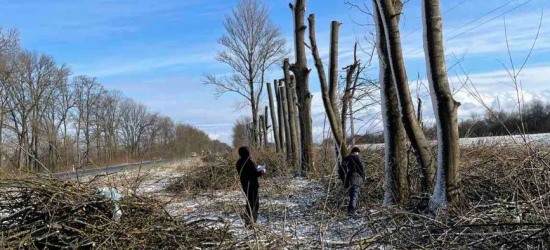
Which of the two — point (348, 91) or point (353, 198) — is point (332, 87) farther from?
A: point (353, 198)

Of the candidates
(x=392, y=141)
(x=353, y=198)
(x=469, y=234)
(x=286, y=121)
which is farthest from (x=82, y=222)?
(x=286, y=121)

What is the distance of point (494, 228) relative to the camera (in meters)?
5.10

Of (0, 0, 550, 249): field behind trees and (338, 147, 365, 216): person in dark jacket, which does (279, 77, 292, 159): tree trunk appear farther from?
(338, 147, 365, 216): person in dark jacket

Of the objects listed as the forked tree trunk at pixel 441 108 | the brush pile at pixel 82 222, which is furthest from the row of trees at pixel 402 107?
the brush pile at pixel 82 222

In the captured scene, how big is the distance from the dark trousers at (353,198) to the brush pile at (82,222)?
3.44 m

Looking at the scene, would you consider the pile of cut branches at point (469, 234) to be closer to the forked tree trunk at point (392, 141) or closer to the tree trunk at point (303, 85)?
the forked tree trunk at point (392, 141)

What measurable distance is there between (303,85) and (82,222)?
10.3 m

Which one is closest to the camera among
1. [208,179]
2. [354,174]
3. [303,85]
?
[354,174]

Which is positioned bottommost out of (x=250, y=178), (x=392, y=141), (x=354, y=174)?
(x=354, y=174)

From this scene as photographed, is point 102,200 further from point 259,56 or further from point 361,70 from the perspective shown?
point 259,56

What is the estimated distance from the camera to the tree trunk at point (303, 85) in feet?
48.7

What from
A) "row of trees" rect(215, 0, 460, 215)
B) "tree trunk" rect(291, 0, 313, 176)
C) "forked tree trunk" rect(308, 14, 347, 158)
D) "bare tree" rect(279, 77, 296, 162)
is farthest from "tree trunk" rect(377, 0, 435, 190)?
"bare tree" rect(279, 77, 296, 162)

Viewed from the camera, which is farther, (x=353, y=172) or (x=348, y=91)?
(x=348, y=91)

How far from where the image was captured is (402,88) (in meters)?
7.88
